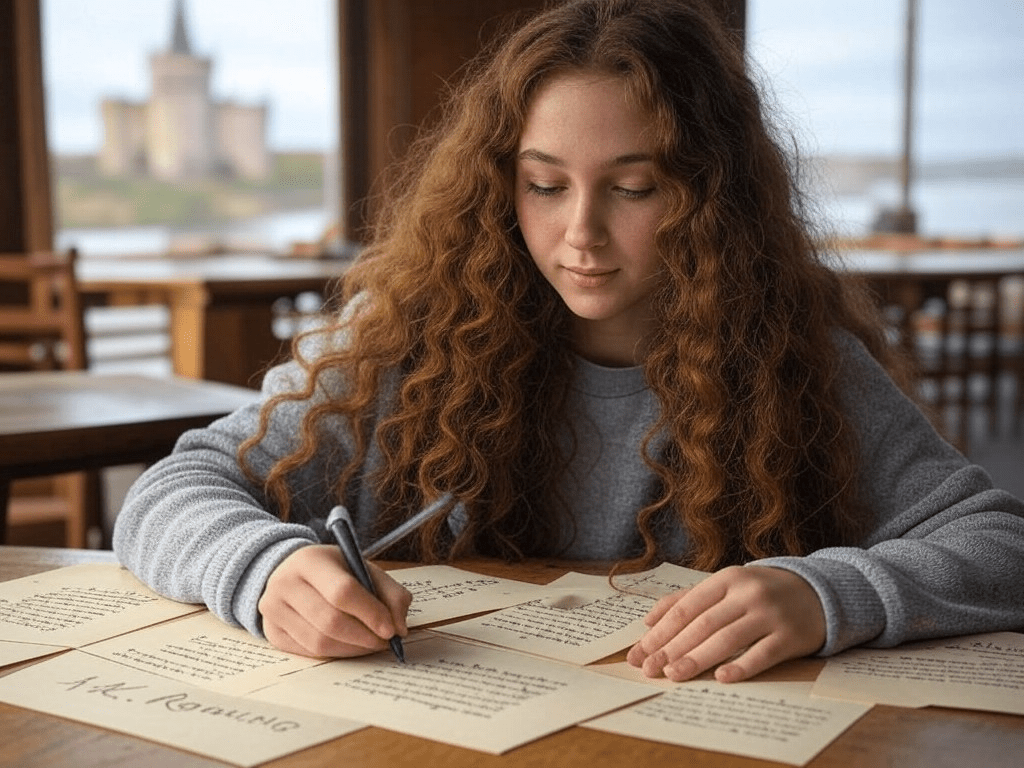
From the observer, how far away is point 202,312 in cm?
420

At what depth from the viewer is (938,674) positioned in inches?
39.4

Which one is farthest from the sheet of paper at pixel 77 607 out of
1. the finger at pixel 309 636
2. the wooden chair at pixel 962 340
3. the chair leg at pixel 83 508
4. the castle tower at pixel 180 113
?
the castle tower at pixel 180 113

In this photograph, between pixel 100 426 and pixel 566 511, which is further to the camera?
pixel 100 426

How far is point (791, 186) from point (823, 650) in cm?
67

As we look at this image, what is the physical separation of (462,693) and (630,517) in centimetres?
57

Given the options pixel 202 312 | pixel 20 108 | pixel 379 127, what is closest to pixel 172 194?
pixel 379 127

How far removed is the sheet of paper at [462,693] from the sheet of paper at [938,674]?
161 millimetres

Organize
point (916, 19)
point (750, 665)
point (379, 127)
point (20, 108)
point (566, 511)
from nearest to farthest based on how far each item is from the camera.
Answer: point (750, 665), point (566, 511), point (20, 108), point (379, 127), point (916, 19)

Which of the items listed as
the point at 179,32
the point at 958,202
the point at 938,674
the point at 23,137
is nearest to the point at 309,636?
the point at 938,674

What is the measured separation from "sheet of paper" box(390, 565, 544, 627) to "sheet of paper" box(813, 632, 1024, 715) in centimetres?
31

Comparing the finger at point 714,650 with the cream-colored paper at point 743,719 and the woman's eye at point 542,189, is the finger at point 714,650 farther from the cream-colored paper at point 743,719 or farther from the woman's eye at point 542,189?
the woman's eye at point 542,189

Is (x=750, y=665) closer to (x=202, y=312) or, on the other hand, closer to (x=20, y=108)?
(x=202, y=312)

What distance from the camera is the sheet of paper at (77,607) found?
3.59 ft

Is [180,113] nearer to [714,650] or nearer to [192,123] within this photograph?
[192,123]
